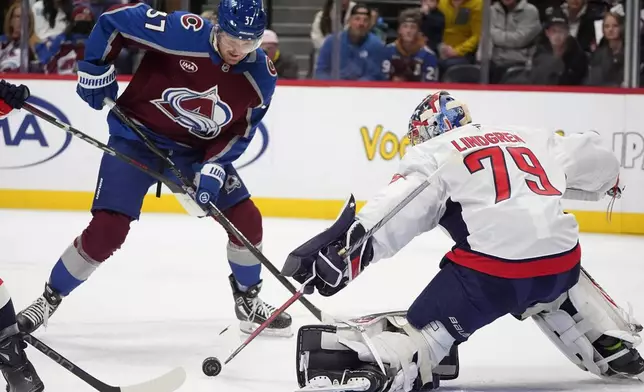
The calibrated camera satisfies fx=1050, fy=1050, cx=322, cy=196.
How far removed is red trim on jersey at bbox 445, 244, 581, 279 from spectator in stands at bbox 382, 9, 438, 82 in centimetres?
356

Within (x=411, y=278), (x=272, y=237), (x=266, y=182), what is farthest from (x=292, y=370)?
(x=266, y=182)

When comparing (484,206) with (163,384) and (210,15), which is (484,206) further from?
(210,15)

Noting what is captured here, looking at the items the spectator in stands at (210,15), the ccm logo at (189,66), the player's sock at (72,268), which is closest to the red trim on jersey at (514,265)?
the ccm logo at (189,66)

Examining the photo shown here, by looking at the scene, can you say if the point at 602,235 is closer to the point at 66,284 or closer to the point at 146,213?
the point at 146,213

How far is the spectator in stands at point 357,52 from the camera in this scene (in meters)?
6.36

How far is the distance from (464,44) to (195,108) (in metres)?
3.17

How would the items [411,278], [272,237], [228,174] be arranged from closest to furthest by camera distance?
[228,174] < [411,278] < [272,237]

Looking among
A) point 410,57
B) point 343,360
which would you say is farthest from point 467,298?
point 410,57

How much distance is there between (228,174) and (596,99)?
3139 mm

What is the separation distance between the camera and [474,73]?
20.6 feet

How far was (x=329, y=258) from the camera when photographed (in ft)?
8.68

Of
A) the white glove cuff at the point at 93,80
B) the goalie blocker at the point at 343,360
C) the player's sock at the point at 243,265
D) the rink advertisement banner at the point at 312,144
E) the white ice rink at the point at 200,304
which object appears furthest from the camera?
the rink advertisement banner at the point at 312,144

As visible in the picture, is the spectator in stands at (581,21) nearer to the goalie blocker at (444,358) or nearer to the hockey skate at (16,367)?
the goalie blocker at (444,358)

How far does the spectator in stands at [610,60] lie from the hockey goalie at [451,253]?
3410 millimetres
